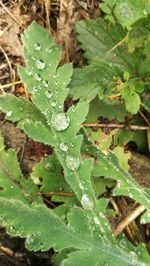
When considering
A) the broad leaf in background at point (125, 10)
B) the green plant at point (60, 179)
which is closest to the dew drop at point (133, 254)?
the green plant at point (60, 179)

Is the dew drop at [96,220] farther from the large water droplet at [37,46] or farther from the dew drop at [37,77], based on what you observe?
the large water droplet at [37,46]

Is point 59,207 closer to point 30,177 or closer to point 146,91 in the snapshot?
point 30,177

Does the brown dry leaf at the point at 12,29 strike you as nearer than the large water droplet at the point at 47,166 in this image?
No

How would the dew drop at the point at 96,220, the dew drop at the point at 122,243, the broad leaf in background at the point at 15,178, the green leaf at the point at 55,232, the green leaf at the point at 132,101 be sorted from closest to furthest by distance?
the green leaf at the point at 55,232 < the dew drop at the point at 96,220 < the dew drop at the point at 122,243 < the broad leaf in background at the point at 15,178 < the green leaf at the point at 132,101

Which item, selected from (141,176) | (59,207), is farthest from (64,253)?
(141,176)

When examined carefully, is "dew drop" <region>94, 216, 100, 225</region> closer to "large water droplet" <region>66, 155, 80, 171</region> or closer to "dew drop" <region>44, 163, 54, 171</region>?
"large water droplet" <region>66, 155, 80, 171</region>

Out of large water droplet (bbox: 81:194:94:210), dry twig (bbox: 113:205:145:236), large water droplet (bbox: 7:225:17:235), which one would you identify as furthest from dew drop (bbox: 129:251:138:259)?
large water droplet (bbox: 7:225:17:235)
